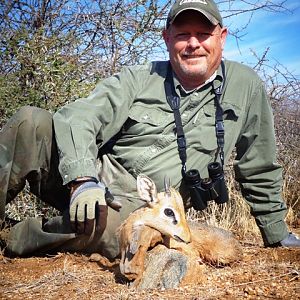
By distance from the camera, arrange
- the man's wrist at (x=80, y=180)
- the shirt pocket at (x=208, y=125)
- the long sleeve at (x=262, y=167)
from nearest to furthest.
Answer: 1. the man's wrist at (x=80, y=180)
2. the shirt pocket at (x=208, y=125)
3. the long sleeve at (x=262, y=167)

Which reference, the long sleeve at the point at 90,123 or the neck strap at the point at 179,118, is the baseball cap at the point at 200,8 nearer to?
the neck strap at the point at 179,118

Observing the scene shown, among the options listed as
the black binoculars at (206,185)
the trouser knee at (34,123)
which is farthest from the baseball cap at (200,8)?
the trouser knee at (34,123)

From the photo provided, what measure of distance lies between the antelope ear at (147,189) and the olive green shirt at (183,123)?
64cm

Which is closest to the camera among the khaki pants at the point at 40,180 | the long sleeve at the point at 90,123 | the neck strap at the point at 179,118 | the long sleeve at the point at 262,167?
the long sleeve at the point at 90,123

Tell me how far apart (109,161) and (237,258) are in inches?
48.0

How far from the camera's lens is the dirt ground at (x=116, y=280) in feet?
8.00

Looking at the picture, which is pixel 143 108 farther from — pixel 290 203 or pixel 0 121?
pixel 290 203

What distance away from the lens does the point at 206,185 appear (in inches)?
139

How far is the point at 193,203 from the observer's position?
3.67 metres

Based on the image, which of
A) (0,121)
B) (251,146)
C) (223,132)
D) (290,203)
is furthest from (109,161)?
(290,203)

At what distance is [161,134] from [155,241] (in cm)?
106

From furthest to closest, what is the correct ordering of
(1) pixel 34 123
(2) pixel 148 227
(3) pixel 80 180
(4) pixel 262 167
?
(4) pixel 262 167
(1) pixel 34 123
(3) pixel 80 180
(2) pixel 148 227

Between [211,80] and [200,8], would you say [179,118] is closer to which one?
[211,80]

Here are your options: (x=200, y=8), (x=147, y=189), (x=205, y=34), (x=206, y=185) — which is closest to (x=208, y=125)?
(x=206, y=185)
